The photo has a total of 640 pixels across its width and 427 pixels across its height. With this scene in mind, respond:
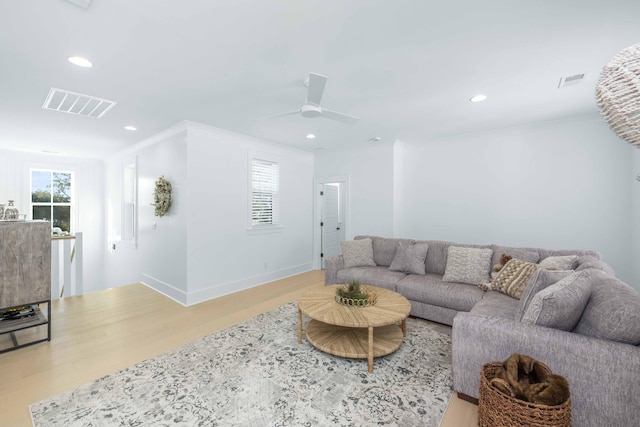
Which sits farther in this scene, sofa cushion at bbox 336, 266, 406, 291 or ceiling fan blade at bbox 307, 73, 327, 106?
sofa cushion at bbox 336, 266, 406, 291

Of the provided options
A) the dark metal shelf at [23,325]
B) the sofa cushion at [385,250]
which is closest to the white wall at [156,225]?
the dark metal shelf at [23,325]

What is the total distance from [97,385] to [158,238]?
2712mm

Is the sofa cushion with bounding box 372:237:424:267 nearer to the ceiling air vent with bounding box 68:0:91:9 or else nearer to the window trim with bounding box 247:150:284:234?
the window trim with bounding box 247:150:284:234

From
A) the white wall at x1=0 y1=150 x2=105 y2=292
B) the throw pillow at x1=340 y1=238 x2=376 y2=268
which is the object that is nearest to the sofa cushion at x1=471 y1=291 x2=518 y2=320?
the throw pillow at x1=340 y1=238 x2=376 y2=268

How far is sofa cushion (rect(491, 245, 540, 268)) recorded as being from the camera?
3.28 meters

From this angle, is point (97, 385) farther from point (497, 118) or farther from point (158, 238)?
point (497, 118)

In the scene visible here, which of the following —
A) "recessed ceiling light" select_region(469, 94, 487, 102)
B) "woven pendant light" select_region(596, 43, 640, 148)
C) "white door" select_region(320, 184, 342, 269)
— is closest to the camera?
"woven pendant light" select_region(596, 43, 640, 148)

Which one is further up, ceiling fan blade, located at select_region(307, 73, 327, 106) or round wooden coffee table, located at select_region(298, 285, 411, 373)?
ceiling fan blade, located at select_region(307, 73, 327, 106)

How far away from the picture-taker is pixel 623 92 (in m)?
1.02

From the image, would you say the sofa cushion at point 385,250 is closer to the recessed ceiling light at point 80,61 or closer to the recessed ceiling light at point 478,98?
the recessed ceiling light at point 478,98

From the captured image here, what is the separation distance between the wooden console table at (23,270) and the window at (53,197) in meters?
4.13

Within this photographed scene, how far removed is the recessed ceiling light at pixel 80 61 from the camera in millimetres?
2258

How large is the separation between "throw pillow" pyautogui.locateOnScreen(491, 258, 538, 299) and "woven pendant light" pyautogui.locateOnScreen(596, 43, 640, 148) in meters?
2.17

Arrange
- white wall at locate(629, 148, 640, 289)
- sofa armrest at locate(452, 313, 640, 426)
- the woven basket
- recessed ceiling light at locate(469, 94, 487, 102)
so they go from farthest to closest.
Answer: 1. white wall at locate(629, 148, 640, 289)
2. recessed ceiling light at locate(469, 94, 487, 102)
3. sofa armrest at locate(452, 313, 640, 426)
4. the woven basket
